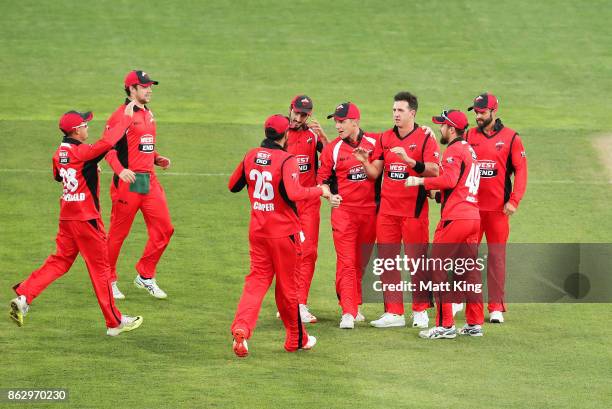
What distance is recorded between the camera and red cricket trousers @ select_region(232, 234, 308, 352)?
1255cm

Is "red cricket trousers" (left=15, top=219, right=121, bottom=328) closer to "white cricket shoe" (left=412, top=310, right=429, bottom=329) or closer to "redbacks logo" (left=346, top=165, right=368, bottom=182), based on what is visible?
"redbacks logo" (left=346, top=165, right=368, bottom=182)

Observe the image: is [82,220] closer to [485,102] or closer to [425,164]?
[425,164]

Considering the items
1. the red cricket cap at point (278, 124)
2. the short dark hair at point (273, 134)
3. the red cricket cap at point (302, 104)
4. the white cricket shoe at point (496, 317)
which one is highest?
the red cricket cap at point (302, 104)

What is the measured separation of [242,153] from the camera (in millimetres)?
21469

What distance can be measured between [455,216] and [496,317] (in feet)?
5.40

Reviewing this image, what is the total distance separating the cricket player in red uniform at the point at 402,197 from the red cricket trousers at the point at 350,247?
0.72 ft

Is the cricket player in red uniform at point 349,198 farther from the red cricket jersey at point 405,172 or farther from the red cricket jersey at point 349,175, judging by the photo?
the red cricket jersey at point 405,172

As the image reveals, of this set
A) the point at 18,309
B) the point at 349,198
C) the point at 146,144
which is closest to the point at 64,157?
the point at 18,309

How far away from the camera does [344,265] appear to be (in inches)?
551

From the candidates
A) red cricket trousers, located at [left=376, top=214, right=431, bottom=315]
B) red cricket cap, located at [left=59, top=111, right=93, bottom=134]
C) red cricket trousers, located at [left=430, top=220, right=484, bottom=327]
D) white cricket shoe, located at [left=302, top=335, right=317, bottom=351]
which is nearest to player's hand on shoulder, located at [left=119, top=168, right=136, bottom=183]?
red cricket cap, located at [left=59, top=111, right=93, bottom=134]

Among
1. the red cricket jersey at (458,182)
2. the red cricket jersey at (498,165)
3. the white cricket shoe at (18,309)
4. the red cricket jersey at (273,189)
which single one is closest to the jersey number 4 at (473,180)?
the red cricket jersey at (458,182)

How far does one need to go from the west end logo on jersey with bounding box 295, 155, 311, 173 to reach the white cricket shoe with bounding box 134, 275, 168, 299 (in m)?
2.33

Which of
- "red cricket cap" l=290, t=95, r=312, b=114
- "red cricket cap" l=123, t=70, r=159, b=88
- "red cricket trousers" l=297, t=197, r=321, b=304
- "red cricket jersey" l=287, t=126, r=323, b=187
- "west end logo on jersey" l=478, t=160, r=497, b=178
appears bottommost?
"red cricket trousers" l=297, t=197, r=321, b=304

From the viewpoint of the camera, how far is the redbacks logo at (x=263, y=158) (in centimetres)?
1242
